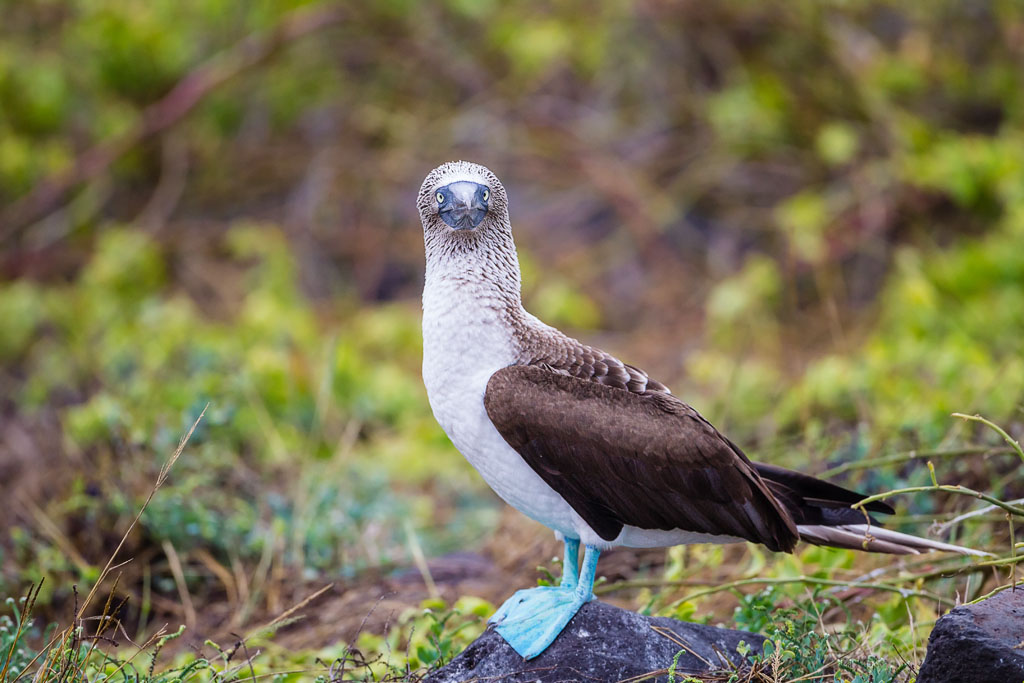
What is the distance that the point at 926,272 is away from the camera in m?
9.55

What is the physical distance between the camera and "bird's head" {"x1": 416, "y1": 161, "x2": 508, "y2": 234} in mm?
3867

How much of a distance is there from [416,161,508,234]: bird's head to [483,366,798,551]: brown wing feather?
1.91ft

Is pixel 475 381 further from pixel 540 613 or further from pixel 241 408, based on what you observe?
pixel 241 408

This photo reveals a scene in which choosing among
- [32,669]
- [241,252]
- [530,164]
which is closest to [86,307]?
[241,252]

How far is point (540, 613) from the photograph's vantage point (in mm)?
3723

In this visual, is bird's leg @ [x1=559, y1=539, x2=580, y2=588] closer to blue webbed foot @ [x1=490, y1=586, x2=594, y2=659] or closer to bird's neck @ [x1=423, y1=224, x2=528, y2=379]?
blue webbed foot @ [x1=490, y1=586, x2=594, y2=659]

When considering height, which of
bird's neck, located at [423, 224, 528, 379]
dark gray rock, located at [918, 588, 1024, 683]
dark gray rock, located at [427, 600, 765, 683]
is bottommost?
dark gray rock, located at [427, 600, 765, 683]

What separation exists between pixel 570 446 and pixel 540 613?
600 millimetres

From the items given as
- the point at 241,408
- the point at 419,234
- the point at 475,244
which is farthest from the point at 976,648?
the point at 419,234

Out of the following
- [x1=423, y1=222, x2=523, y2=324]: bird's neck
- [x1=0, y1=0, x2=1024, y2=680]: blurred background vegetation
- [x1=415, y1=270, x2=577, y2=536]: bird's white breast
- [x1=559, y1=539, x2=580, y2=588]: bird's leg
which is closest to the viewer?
[x1=415, y1=270, x2=577, y2=536]: bird's white breast

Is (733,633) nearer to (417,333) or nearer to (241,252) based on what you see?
(417,333)

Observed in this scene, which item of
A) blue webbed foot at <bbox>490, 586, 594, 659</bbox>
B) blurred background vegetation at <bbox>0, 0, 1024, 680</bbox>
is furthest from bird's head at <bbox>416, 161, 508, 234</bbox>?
blurred background vegetation at <bbox>0, 0, 1024, 680</bbox>

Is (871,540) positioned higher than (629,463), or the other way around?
(629,463)

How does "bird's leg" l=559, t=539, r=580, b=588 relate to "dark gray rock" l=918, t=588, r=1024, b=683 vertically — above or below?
above
